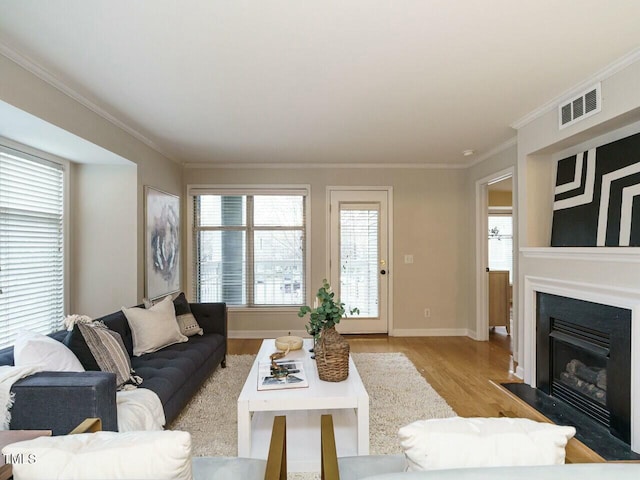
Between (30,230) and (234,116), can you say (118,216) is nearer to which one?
(30,230)

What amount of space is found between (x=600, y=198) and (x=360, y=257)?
291 cm

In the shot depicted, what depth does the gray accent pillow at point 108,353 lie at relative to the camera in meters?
2.10

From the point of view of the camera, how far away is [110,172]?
3488 mm

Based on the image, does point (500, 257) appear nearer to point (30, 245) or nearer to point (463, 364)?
point (463, 364)

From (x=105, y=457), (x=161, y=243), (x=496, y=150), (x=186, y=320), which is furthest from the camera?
(x=496, y=150)

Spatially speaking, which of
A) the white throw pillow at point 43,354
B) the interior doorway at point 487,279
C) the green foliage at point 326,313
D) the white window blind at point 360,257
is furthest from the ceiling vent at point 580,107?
the white throw pillow at point 43,354

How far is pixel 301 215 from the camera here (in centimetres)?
498

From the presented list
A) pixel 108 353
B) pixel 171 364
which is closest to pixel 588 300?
pixel 171 364

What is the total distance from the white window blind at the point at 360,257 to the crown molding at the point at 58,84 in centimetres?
278

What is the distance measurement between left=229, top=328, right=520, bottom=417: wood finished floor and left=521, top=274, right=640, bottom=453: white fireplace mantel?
443 millimetres

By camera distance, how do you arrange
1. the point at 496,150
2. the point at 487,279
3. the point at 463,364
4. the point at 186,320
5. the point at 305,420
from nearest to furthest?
the point at 305,420 < the point at 186,320 < the point at 463,364 < the point at 496,150 < the point at 487,279

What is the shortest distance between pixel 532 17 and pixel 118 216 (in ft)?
11.8

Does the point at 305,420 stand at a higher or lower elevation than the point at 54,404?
lower

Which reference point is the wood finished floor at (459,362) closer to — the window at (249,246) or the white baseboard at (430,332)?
the white baseboard at (430,332)
